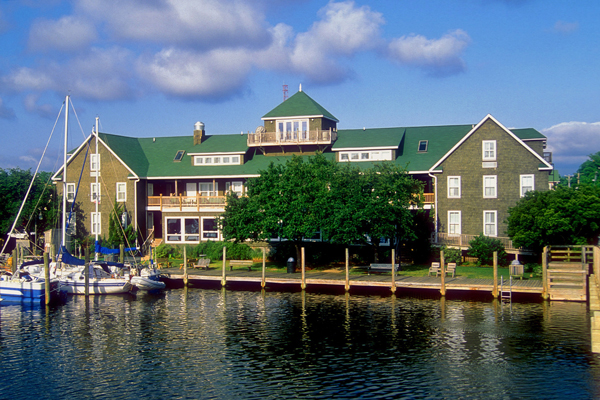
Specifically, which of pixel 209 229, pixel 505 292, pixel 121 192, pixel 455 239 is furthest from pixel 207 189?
pixel 505 292

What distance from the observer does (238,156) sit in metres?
61.5

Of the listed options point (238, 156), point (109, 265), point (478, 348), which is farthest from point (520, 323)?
point (238, 156)

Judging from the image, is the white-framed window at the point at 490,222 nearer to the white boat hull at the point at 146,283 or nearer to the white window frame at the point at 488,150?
the white window frame at the point at 488,150

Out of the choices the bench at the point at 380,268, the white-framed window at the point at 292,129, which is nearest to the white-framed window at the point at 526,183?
the bench at the point at 380,268

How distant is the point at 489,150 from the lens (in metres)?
50.8

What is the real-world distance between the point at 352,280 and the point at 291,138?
22.0 meters

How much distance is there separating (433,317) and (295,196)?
16170mm

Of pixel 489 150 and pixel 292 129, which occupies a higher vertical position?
pixel 292 129

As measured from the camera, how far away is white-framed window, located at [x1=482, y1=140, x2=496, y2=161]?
50656 mm

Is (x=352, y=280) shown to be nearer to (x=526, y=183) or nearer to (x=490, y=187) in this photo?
(x=490, y=187)

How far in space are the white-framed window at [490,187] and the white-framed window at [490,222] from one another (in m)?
1.38

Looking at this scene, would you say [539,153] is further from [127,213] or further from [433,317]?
[127,213]

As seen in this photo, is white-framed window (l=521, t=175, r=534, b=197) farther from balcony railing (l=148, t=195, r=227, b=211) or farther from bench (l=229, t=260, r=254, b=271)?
balcony railing (l=148, t=195, r=227, b=211)

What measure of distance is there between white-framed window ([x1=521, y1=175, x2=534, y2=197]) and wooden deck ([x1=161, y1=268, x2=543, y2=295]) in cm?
1137
